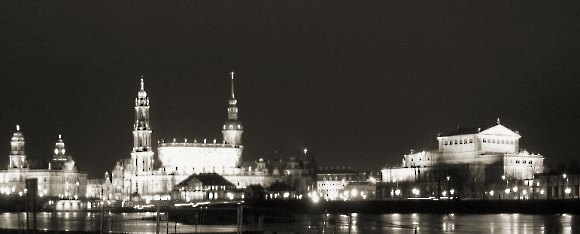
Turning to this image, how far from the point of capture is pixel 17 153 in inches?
7411

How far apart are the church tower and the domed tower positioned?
16065 millimetres

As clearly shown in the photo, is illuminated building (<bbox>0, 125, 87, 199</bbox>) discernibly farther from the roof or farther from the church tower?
the roof

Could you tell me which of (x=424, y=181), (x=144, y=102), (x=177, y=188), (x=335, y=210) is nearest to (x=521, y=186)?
(x=424, y=181)

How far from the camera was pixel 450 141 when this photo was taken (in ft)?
484

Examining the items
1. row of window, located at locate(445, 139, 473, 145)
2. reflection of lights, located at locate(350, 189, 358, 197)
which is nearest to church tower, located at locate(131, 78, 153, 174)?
reflection of lights, located at locate(350, 189, 358, 197)

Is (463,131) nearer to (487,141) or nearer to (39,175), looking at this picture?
(487,141)

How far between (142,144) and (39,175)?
131 feet

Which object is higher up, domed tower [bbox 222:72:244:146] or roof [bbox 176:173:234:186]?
domed tower [bbox 222:72:244:146]

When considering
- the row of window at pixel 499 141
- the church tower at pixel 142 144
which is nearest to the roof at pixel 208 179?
the church tower at pixel 142 144

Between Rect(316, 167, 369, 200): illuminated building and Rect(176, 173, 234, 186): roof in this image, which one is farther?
Rect(316, 167, 369, 200): illuminated building

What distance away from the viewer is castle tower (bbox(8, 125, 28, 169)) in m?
186

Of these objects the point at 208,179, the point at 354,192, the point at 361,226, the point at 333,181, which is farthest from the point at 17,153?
the point at 361,226

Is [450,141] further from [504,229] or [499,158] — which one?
[504,229]

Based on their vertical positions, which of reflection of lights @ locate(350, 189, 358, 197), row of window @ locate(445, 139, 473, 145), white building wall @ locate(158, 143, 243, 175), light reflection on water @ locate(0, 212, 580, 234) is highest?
row of window @ locate(445, 139, 473, 145)
